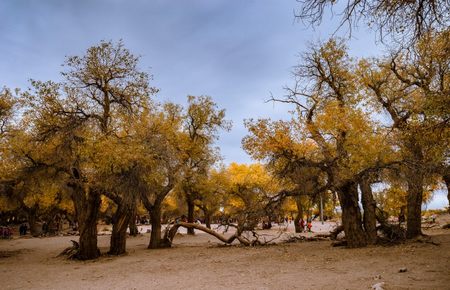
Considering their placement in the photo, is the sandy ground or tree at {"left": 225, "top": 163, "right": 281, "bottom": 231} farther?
tree at {"left": 225, "top": 163, "right": 281, "bottom": 231}

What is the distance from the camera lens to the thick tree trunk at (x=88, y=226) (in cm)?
1811

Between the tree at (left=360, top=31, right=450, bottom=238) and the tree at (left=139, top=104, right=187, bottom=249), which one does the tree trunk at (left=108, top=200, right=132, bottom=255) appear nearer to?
the tree at (left=139, top=104, right=187, bottom=249)

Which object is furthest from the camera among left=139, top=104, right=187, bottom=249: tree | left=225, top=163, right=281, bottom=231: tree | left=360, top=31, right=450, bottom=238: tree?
left=225, top=163, right=281, bottom=231: tree

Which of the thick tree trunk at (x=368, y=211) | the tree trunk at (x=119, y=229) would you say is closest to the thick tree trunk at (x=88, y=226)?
the tree trunk at (x=119, y=229)

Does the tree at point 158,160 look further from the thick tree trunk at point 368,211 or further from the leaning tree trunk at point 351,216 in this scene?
the thick tree trunk at point 368,211

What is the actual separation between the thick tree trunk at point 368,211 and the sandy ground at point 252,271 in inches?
47.7

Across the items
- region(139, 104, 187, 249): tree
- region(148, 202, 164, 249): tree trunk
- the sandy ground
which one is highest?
region(139, 104, 187, 249): tree

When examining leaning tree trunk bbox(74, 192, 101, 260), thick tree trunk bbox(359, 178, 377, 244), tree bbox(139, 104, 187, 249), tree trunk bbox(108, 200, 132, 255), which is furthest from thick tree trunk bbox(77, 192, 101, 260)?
thick tree trunk bbox(359, 178, 377, 244)

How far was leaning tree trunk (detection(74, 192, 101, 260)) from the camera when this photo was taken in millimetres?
18109

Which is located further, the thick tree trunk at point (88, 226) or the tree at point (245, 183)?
the tree at point (245, 183)

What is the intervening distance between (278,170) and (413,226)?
23.2 feet

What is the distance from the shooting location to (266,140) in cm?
1805

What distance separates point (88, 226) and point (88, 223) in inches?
5.6

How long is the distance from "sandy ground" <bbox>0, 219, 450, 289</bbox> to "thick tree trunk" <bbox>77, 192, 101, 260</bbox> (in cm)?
71
